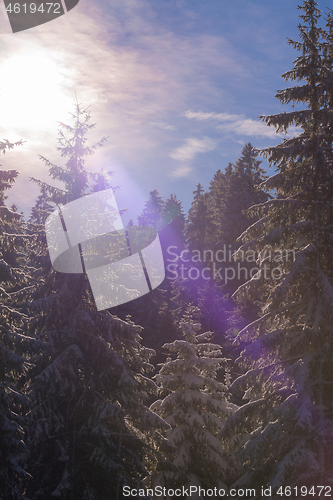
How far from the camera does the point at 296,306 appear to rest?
10.9m

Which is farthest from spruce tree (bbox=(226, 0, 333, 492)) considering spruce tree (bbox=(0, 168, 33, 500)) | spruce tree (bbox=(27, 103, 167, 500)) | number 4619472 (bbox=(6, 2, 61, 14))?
number 4619472 (bbox=(6, 2, 61, 14))

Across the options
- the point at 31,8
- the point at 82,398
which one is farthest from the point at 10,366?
the point at 31,8

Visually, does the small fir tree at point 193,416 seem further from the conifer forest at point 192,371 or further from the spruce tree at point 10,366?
the spruce tree at point 10,366

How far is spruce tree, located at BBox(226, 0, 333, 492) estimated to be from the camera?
359 inches

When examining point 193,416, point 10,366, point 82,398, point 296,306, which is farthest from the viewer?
point 193,416

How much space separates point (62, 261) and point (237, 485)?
9.10 meters

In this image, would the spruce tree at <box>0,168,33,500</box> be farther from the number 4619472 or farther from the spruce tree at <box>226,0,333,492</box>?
the spruce tree at <box>226,0,333,492</box>

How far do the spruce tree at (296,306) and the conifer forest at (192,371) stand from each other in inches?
1.5

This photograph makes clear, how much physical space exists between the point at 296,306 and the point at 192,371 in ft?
19.3

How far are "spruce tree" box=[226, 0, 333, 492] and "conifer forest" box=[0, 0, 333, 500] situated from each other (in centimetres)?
4

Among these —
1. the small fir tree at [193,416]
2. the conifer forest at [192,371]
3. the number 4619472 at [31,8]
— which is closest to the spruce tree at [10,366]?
the conifer forest at [192,371]

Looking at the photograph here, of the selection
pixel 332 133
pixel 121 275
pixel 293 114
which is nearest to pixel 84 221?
pixel 121 275

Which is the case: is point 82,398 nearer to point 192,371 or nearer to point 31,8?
point 192,371

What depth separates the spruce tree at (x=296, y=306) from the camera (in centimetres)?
912
